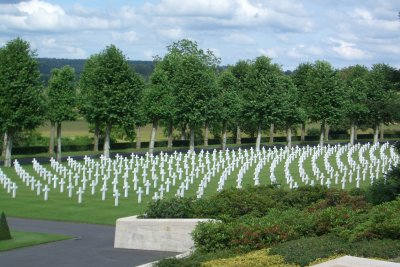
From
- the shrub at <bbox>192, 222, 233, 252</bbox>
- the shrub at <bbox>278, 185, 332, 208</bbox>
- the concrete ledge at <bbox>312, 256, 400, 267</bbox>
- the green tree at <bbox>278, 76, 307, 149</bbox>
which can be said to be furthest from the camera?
the green tree at <bbox>278, 76, 307, 149</bbox>

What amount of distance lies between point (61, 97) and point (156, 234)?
122 ft

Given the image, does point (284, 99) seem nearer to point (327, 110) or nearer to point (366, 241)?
point (327, 110)

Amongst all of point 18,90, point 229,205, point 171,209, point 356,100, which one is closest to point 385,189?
point 229,205

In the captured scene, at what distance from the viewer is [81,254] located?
61.9 ft

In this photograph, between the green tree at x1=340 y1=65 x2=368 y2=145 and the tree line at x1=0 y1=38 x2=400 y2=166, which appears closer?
the tree line at x1=0 y1=38 x2=400 y2=166

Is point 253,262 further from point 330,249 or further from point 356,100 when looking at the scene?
point 356,100

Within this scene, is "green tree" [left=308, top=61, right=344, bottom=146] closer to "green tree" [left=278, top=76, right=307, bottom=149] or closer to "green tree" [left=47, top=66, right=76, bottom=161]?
"green tree" [left=278, top=76, right=307, bottom=149]

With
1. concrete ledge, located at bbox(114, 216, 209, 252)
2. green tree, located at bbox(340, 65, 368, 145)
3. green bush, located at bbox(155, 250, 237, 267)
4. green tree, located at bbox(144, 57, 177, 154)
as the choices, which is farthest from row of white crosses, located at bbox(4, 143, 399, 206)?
green tree, located at bbox(340, 65, 368, 145)

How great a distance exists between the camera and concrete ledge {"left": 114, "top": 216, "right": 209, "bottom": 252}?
1905cm

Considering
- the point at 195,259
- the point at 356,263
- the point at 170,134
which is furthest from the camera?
the point at 170,134

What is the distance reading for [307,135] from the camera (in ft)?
317

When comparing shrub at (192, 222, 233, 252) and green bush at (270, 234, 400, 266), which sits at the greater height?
green bush at (270, 234, 400, 266)

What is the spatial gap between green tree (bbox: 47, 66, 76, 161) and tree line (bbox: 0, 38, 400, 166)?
0.07m

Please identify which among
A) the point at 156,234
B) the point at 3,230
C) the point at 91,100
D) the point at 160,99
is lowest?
the point at 3,230
